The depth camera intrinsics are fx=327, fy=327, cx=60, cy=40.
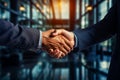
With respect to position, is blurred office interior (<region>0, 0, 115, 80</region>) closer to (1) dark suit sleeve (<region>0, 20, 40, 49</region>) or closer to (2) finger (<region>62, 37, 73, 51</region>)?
(2) finger (<region>62, 37, 73, 51</region>)

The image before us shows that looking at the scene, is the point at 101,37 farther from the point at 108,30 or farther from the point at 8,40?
the point at 8,40

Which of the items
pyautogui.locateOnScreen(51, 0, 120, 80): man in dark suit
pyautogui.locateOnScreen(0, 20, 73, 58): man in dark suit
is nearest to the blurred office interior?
pyautogui.locateOnScreen(51, 0, 120, 80): man in dark suit

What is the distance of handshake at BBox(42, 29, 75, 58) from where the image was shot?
2.46 metres

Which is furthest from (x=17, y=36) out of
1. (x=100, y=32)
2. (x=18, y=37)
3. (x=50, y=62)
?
(x=50, y=62)

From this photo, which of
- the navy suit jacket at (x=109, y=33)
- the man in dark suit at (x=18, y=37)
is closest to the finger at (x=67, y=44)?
the navy suit jacket at (x=109, y=33)

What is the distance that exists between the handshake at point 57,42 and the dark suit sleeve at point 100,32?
0.12 meters

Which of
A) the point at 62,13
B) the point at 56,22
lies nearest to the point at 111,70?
the point at 56,22

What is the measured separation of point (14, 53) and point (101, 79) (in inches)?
253

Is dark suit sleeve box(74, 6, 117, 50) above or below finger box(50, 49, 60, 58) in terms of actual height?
above

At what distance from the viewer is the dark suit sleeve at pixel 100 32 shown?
83.5 inches

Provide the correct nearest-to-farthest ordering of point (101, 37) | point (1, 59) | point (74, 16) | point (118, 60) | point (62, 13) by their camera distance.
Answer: point (118, 60) → point (101, 37) → point (1, 59) → point (74, 16) → point (62, 13)

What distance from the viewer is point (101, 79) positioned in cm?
725

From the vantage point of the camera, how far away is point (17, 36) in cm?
211

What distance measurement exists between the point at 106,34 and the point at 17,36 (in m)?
0.60
